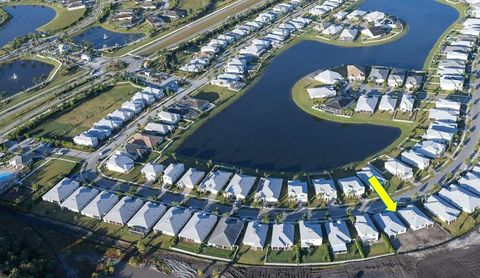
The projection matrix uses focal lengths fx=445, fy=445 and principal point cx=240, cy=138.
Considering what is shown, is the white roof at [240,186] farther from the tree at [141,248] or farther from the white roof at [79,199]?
the white roof at [79,199]

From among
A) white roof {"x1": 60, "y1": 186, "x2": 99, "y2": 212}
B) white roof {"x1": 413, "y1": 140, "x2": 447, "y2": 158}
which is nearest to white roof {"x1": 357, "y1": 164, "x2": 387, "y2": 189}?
white roof {"x1": 413, "y1": 140, "x2": 447, "y2": 158}

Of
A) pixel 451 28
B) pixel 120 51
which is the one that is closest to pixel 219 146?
pixel 120 51

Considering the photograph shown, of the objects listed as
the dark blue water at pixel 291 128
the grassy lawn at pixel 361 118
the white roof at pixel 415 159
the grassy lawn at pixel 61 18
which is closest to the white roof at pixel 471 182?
the white roof at pixel 415 159

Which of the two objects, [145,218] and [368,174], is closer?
[145,218]

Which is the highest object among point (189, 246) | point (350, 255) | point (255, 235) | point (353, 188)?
point (353, 188)

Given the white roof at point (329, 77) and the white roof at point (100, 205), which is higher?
the white roof at point (329, 77)

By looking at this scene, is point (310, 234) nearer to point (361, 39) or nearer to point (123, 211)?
point (123, 211)

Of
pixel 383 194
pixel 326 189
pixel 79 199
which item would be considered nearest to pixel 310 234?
pixel 326 189

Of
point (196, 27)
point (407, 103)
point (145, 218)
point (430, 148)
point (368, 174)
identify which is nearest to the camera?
point (145, 218)
